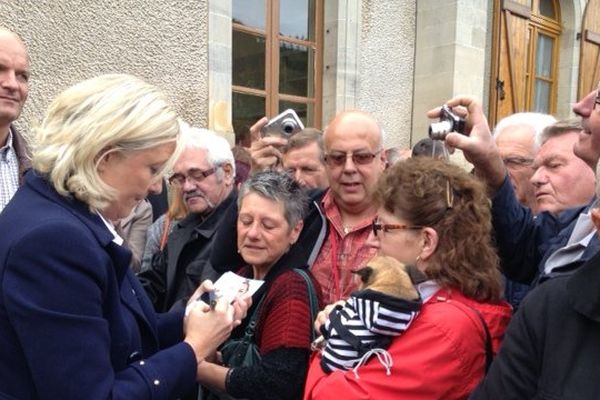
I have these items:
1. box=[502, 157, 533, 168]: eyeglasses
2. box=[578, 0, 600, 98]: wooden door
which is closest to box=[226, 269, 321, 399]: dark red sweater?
box=[502, 157, 533, 168]: eyeglasses

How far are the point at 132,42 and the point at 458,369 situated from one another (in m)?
3.95

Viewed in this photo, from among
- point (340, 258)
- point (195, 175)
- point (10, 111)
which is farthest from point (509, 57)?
point (10, 111)

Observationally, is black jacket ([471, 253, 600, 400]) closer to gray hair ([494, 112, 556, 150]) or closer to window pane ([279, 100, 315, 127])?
gray hair ([494, 112, 556, 150])

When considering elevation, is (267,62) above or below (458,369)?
above

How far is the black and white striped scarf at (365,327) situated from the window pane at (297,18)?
190 inches

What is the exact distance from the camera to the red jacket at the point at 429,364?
1.47 metres

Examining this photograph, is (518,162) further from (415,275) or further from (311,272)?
(415,275)

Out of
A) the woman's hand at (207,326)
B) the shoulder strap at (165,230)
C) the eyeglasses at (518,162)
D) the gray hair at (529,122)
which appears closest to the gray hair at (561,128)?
the eyeglasses at (518,162)

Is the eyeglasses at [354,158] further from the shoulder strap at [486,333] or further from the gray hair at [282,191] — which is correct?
the shoulder strap at [486,333]

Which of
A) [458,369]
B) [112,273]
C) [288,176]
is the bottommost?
[458,369]

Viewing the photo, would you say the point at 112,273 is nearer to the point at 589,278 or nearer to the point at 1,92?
the point at 589,278

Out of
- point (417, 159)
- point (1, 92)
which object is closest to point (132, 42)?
point (1, 92)

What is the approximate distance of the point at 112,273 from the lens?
1.36 meters

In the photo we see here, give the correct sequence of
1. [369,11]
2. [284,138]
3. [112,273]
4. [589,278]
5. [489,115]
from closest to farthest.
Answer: [589,278]
[112,273]
[284,138]
[369,11]
[489,115]
